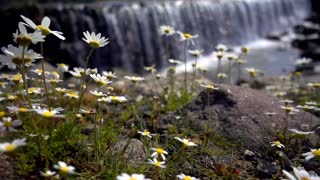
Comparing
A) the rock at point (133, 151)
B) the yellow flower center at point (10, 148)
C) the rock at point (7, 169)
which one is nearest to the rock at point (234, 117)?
the rock at point (133, 151)

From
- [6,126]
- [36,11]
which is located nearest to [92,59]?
[36,11]

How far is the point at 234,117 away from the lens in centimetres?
282

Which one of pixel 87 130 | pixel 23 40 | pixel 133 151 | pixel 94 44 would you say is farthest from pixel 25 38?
pixel 87 130

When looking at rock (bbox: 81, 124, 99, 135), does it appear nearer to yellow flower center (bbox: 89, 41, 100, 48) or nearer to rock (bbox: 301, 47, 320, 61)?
yellow flower center (bbox: 89, 41, 100, 48)

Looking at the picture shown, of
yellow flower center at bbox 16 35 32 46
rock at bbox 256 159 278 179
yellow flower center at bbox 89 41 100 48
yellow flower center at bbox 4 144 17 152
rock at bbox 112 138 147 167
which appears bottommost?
rock at bbox 256 159 278 179

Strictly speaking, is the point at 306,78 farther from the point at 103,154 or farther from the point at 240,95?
the point at 103,154

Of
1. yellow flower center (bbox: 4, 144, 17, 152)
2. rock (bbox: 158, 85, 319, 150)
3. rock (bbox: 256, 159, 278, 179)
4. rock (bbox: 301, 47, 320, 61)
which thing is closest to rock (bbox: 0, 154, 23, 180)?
yellow flower center (bbox: 4, 144, 17, 152)

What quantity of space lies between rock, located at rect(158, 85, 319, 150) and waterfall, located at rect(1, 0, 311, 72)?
3.58 m

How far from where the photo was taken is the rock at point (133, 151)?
210cm

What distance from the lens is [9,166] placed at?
1.89 metres

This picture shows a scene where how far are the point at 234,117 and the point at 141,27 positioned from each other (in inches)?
230

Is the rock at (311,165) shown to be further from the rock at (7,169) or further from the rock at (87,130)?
the rock at (7,169)

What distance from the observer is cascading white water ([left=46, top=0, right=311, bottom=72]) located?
7.79 metres

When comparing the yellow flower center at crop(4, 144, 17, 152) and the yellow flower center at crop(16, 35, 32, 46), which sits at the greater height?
the yellow flower center at crop(16, 35, 32, 46)
